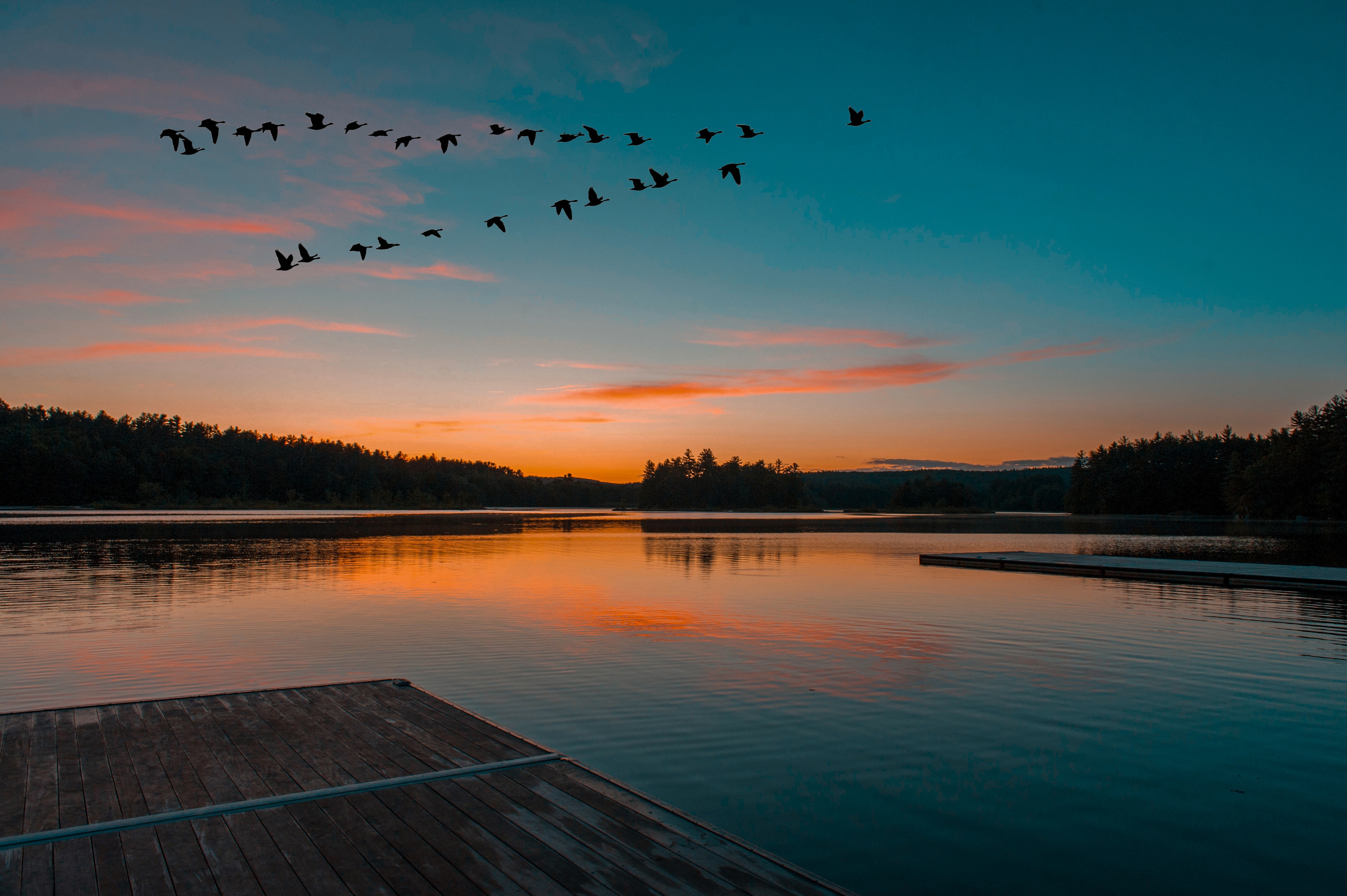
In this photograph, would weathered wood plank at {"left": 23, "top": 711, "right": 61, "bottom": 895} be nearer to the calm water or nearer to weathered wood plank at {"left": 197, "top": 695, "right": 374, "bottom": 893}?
weathered wood plank at {"left": 197, "top": 695, "right": 374, "bottom": 893}

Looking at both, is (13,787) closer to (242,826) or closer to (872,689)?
(242,826)

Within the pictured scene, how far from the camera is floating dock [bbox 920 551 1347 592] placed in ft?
77.0

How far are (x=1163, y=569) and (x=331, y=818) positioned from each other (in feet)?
93.6

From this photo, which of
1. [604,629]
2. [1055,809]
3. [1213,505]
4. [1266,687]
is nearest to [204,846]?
Result: [1055,809]

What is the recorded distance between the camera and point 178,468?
142 meters

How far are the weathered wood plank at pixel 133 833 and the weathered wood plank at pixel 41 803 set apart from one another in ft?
1.13

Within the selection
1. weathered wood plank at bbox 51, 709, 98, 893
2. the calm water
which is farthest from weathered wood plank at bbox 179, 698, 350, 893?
the calm water

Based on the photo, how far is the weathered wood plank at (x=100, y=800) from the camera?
439 centimetres

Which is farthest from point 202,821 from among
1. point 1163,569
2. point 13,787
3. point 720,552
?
point 720,552

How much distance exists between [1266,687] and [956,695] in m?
4.59

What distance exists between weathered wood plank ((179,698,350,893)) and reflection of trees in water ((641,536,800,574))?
2349cm

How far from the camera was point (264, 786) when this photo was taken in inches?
232

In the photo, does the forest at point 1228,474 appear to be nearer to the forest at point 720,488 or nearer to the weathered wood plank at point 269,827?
the forest at point 720,488

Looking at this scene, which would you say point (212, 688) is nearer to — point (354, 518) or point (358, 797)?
point (358, 797)
